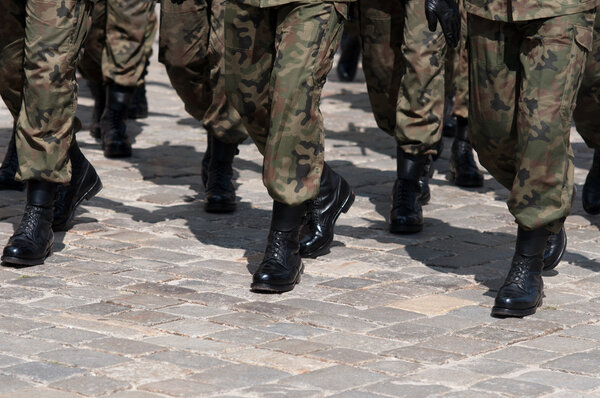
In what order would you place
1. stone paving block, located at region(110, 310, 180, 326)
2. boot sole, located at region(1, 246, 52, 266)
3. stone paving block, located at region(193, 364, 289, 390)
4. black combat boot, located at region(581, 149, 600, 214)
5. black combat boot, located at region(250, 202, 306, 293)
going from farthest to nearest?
black combat boot, located at region(581, 149, 600, 214) < boot sole, located at region(1, 246, 52, 266) < black combat boot, located at region(250, 202, 306, 293) < stone paving block, located at region(110, 310, 180, 326) < stone paving block, located at region(193, 364, 289, 390)

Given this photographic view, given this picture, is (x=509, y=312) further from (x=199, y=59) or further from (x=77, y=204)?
(x=199, y=59)

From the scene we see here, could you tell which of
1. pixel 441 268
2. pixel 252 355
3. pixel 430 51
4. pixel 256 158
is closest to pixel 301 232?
pixel 441 268

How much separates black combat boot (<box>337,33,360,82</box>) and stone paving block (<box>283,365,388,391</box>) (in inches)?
339

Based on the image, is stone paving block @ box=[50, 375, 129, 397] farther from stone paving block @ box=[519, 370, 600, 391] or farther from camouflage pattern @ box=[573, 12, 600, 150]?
camouflage pattern @ box=[573, 12, 600, 150]

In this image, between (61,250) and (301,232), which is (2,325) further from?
(301,232)

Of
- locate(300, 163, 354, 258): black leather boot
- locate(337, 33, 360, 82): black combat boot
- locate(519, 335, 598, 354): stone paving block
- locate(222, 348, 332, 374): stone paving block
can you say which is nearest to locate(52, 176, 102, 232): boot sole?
locate(300, 163, 354, 258): black leather boot

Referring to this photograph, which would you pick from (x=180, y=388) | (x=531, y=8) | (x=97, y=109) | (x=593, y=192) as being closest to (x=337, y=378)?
(x=180, y=388)

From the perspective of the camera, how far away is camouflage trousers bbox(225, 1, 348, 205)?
499cm

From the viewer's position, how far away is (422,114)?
6.15 metres

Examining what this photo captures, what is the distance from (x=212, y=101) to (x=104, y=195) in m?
0.93

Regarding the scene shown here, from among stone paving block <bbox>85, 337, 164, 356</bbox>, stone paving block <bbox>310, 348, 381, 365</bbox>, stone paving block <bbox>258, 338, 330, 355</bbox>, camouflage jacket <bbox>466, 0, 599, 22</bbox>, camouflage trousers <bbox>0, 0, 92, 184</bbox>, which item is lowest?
stone paving block <bbox>85, 337, 164, 356</bbox>

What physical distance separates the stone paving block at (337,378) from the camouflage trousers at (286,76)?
1182 mm

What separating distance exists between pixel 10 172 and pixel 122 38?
4.84 ft

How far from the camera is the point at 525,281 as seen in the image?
16.1ft
